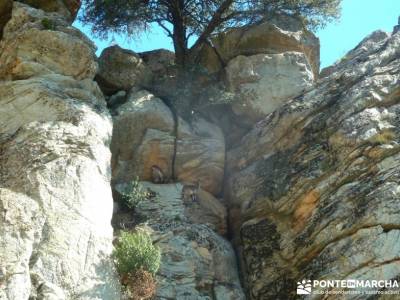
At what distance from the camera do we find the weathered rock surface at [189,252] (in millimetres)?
11500

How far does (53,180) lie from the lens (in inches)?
428

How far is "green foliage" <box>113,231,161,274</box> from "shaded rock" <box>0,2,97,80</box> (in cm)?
499

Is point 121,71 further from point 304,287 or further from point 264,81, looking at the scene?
point 304,287

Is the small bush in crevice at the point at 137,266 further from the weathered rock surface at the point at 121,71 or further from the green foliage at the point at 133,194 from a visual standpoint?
the weathered rock surface at the point at 121,71

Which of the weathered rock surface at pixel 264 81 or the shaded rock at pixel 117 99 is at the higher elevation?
the weathered rock surface at pixel 264 81

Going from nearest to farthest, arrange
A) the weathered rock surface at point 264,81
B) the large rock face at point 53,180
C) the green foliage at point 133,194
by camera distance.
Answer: the large rock face at point 53,180 < the green foliage at point 133,194 < the weathered rock surface at point 264,81

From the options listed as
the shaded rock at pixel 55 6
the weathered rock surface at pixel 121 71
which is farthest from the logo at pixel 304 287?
the shaded rock at pixel 55 6

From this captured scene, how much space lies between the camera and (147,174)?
14.7 metres

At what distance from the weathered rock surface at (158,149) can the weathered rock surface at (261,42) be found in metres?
3.16

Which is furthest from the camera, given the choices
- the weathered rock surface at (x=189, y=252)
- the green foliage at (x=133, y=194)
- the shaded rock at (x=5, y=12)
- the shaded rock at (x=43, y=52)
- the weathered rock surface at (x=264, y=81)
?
the weathered rock surface at (x=264, y=81)

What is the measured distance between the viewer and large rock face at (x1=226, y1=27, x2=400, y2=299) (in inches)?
410

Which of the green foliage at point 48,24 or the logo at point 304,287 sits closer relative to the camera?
the logo at point 304,287

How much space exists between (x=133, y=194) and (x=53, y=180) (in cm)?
290

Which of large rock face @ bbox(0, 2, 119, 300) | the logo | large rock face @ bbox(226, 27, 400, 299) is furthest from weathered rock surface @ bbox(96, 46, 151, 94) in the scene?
the logo
